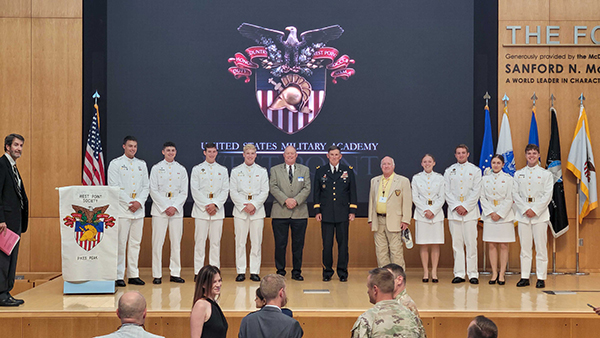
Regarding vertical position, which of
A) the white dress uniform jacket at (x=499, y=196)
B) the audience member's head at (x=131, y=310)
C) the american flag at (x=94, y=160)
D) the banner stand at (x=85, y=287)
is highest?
the american flag at (x=94, y=160)

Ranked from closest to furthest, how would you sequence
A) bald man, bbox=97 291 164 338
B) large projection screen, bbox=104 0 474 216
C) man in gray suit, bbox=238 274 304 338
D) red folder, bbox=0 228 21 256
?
1. bald man, bbox=97 291 164 338
2. man in gray suit, bbox=238 274 304 338
3. red folder, bbox=0 228 21 256
4. large projection screen, bbox=104 0 474 216

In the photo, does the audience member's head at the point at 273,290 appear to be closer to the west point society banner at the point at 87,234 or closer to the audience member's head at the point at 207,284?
the audience member's head at the point at 207,284

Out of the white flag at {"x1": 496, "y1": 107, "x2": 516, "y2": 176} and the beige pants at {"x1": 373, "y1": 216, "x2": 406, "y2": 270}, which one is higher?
the white flag at {"x1": 496, "y1": 107, "x2": 516, "y2": 176}

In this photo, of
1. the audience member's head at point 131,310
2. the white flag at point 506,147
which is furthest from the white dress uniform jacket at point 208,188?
the audience member's head at point 131,310

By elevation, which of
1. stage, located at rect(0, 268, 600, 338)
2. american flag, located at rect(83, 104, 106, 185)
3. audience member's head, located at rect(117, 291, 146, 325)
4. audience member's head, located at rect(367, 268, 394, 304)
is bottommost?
stage, located at rect(0, 268, 600, 338)

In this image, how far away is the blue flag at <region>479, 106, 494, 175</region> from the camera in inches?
292

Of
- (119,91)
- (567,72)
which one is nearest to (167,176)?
(119,91)

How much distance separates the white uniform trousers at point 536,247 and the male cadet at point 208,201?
362 centimetres

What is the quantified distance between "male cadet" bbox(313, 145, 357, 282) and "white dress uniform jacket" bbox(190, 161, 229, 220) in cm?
116

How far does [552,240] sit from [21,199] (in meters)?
6.63

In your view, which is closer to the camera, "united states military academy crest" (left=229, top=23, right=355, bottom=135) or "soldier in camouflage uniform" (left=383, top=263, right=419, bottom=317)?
"soldier in camouflage uniform" (left=383, top=263, right=419, bottom=317)

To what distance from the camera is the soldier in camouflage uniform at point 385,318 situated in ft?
8.69

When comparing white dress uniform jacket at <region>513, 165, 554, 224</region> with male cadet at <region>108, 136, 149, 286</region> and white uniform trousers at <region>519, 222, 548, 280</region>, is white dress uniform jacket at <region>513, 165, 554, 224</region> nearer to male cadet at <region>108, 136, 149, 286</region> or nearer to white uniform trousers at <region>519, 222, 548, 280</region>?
white uniform trousers at <region>519, 222, 548, 280</region>

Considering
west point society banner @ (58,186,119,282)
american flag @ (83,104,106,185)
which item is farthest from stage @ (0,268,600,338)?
american flag @ (83,104,106,185)
